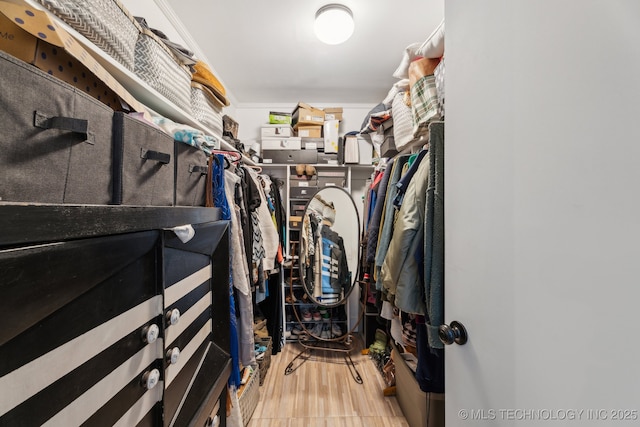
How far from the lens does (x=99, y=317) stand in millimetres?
367

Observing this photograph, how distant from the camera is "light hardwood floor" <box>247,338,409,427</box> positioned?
4.66 ft

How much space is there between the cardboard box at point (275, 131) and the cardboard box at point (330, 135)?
37 centimetres

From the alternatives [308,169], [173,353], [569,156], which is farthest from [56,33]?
[308,169]

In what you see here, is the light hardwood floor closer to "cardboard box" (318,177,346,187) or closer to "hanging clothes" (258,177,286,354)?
"hanging clothes" (258,177,286,354)

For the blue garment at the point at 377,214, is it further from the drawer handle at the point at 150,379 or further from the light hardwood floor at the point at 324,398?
the drawer handle at the point at 150,379

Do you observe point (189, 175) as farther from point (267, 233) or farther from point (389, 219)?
point (389, 219)

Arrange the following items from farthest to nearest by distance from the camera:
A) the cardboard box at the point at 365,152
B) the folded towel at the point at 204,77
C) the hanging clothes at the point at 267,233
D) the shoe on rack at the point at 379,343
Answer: the cardboard box at the point at 365,152, the shoe on rack at the point at 379,343, the hanging clothes at the point at 267,233, the folded towel at the point at 204,77

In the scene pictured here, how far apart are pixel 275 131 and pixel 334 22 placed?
1.17 metres

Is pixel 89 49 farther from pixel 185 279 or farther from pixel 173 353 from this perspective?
pixel 173 353

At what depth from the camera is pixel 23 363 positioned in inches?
10.2

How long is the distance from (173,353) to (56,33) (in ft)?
2.36

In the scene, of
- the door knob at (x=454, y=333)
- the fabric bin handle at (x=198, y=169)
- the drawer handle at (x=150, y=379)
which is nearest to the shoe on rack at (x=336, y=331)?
the door knob at (x=454, y=333)

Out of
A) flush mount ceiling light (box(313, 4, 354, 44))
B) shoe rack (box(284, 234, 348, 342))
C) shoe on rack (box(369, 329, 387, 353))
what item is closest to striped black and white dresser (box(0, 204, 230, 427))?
flush mount ceiling light (box(313, 4, 354, 44))

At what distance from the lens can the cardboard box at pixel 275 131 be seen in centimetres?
237
